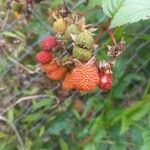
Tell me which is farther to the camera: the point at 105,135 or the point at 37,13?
the point at 105,135

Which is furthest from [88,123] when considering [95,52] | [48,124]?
[95,52]

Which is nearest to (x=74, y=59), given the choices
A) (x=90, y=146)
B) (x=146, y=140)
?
(x=146, y=140)

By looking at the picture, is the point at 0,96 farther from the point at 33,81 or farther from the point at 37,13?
the point at 37,13

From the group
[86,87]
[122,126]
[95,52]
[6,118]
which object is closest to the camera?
[86,87]

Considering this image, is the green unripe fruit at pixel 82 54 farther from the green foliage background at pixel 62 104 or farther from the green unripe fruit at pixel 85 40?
the green foliage background at pixel 62 104

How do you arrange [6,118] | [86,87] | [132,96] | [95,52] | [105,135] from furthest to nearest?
[132,96], [6,118], [105,135], [95,52], [86,87]

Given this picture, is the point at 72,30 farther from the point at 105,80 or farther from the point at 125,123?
the point at 125,123

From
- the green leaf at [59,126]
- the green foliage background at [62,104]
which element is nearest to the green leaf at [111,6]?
the green foliage background at [62,104]
